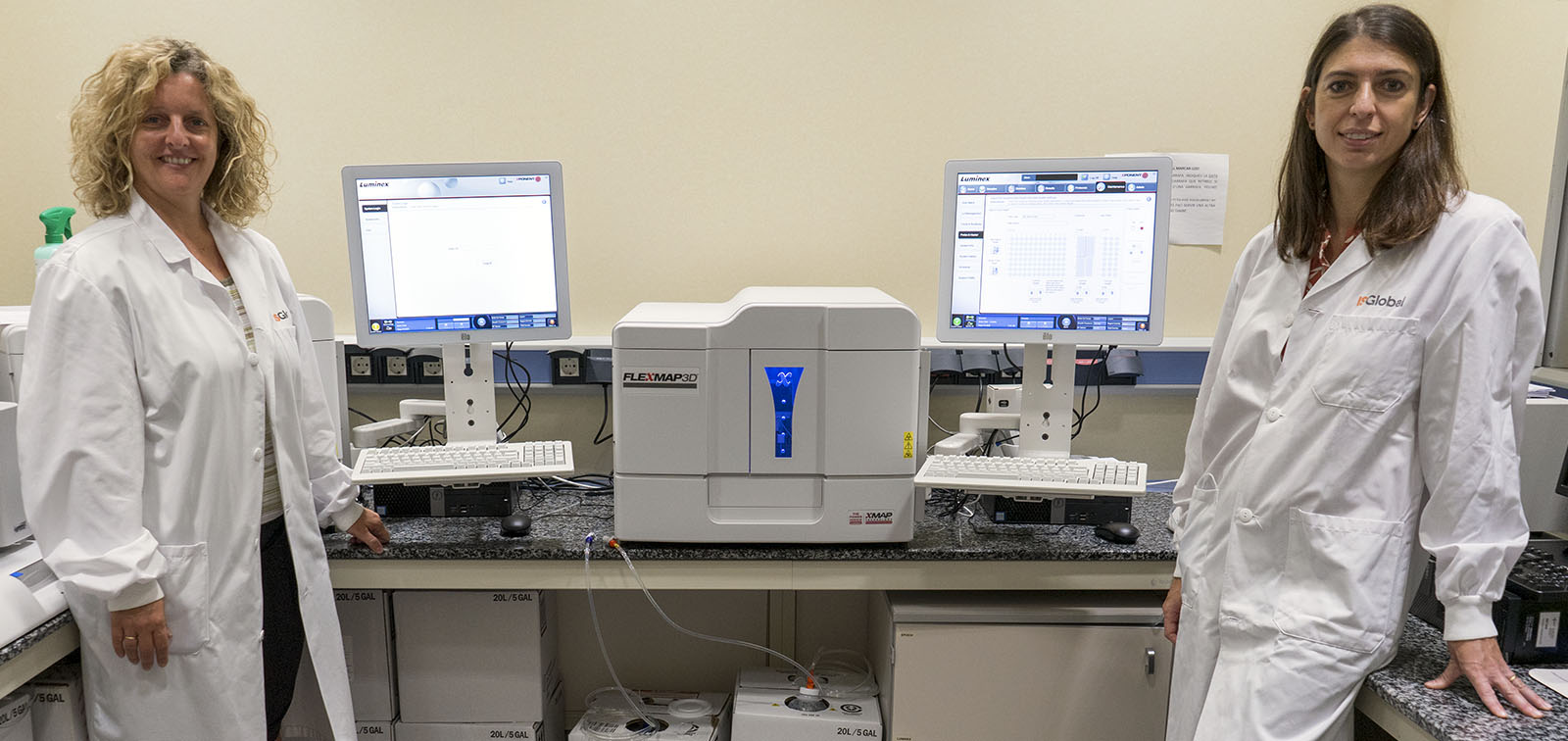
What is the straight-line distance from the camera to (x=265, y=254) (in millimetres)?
1653

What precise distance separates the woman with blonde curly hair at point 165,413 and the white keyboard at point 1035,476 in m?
1.12

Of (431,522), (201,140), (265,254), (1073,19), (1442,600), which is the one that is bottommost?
(431,522)

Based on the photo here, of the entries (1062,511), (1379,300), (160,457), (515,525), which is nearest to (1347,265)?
(1379,300)

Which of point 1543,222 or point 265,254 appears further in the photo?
point 1543,222

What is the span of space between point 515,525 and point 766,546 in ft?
1.58

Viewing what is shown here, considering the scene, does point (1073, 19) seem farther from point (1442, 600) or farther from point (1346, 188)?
point (1442, 600)

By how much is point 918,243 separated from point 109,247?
163cm

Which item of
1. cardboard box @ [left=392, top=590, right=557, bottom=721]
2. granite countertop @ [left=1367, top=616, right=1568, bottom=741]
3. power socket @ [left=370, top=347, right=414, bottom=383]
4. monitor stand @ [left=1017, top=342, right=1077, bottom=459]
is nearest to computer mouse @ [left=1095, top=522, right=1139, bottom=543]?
monitor stand @ [left=1017, top=342, right=1077, bottom=459]

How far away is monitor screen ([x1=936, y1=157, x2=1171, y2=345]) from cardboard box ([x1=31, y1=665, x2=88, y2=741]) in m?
1.60

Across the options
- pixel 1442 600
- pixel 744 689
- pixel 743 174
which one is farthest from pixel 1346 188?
pixel 744 689

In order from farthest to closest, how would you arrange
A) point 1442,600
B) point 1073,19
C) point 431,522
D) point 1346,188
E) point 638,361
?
point 1073,19 < point 431,522 < point 638,361 < point 1346,188 < point 1442,600

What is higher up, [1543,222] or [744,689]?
[1543,222]

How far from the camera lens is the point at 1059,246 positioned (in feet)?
6.03

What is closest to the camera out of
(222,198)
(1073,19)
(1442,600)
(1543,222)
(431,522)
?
(1442,600)
